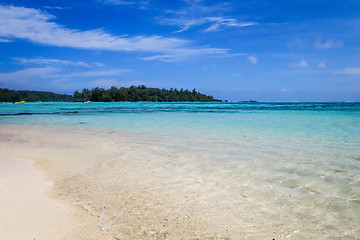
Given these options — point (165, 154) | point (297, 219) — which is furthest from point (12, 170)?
point (297, 219)

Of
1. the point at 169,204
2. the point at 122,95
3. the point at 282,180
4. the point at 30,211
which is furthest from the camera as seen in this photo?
the point at 122,95

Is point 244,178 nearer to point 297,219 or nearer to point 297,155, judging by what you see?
point 297,219

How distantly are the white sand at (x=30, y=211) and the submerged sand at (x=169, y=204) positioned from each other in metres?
0.06

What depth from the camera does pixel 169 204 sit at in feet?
10.3

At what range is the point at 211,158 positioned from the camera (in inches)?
219

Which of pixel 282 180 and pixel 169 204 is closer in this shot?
pixel 169 204

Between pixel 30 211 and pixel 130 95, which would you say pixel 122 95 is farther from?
pixel 30 211

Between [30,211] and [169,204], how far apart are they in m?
1.57

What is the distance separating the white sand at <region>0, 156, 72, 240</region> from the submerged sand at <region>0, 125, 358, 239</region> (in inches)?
2.5

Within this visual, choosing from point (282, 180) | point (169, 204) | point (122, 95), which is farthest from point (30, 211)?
point (122, 95)

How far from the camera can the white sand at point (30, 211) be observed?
7.74 ft

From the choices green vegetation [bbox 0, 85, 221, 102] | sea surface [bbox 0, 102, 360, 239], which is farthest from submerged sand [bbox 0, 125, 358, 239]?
green vegetation [bbox 0, 85, 221, 102]

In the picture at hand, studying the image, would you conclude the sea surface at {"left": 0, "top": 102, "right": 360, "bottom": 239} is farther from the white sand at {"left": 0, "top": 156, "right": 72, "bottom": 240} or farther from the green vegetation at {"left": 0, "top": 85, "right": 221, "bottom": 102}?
the green vegetation at {"left": 0, "top": 85, "right": 221, "bottom": 102}

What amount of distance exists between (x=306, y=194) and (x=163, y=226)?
84.7 inches
